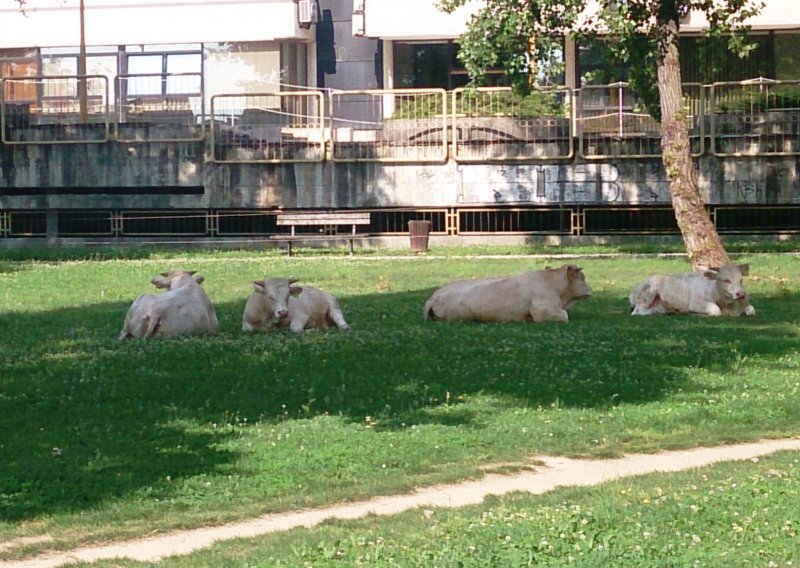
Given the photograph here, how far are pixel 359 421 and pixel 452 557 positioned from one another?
16.0 ft

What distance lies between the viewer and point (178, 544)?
30.7ft

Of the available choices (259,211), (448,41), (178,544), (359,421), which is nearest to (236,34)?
(448,41)

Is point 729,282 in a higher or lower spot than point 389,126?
lower

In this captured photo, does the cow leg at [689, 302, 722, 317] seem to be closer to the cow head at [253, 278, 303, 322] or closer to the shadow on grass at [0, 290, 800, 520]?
the shadow on grass at [0, 290, 800, 520]

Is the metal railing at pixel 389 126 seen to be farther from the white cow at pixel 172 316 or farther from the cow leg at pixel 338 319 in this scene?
the white cow at pixel 172 316

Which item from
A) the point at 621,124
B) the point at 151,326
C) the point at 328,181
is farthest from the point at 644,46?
the point at 328,181

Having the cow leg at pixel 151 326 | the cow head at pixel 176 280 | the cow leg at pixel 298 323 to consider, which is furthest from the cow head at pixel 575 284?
the cow leg at pixel 151 326

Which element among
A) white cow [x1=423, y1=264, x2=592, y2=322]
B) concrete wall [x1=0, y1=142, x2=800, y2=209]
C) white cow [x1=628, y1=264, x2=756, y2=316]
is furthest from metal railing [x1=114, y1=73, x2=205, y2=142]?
white cow [x1=628, y1=264, x2=756, y2=316]

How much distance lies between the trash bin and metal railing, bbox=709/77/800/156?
24.2 feet

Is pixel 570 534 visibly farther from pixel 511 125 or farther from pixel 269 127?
pixel 269 127

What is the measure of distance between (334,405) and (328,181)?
24.7 m

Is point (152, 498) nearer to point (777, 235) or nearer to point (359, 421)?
point (359, 421)

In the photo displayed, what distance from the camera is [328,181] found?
3816 cm

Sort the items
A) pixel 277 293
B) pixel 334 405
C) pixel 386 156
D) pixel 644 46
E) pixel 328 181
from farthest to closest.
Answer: pixel 328 181 → pixel 386 156 → pixel 644 46 → pixel 277 293 → pixel 334 405
